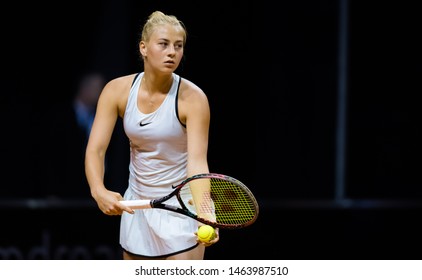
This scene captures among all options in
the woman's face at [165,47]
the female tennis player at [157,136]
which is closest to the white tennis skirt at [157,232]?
the female tennis player at [157,136]

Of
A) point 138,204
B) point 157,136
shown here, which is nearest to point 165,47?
point 157,136

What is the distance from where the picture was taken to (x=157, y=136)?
3.58m

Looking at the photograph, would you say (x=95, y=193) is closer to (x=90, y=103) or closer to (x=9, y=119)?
(x=90, y=103)

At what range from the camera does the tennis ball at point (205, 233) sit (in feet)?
10.9

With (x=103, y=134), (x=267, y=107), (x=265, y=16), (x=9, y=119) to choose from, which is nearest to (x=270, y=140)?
(x=267, y=107)

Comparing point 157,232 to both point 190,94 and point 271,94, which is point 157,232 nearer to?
point 190,94

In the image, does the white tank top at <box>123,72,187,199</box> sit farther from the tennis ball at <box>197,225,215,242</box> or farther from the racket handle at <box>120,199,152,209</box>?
the tennis ball at <box>197,225,215,242</box>

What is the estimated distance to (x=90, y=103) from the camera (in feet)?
19.4

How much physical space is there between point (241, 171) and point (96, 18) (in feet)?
4.63

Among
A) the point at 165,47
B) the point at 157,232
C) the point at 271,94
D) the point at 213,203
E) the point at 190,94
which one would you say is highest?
the point at 165,47

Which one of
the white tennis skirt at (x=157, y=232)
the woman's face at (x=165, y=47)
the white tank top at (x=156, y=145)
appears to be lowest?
the white tennis skirt at (x=157, y=232)

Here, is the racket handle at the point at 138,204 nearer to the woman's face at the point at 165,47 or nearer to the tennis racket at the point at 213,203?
the tennis racket at the point at 213,203

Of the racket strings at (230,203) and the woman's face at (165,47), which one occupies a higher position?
the woman's face at (165,47)

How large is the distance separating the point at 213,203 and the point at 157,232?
288mm
